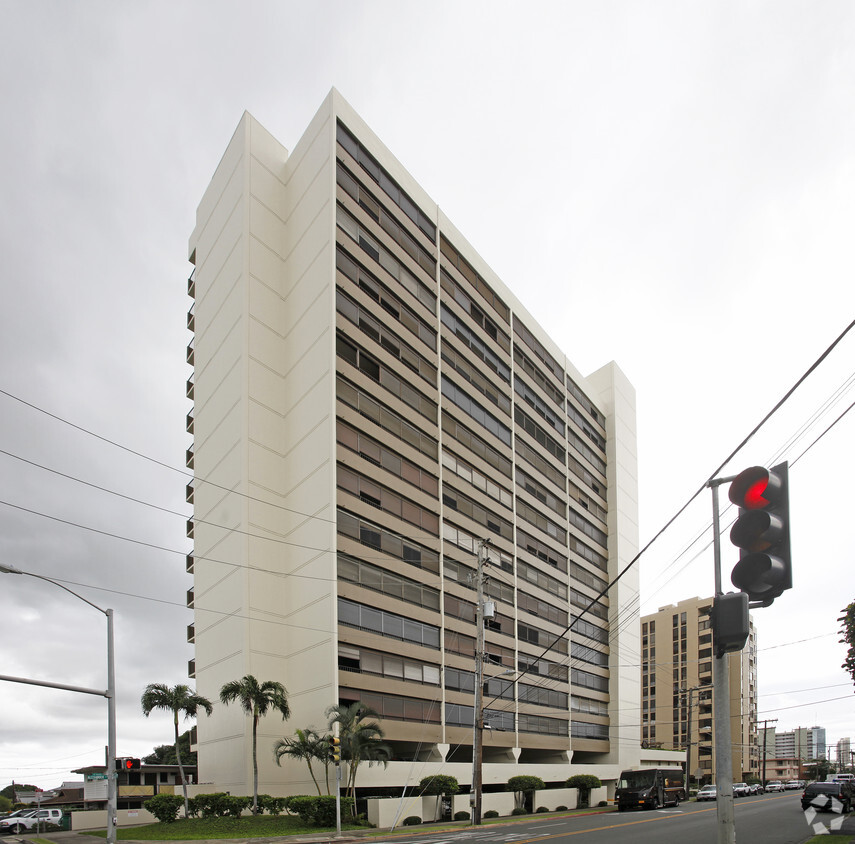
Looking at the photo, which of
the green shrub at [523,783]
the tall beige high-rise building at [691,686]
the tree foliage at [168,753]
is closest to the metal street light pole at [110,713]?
the green shrub at [523,783]

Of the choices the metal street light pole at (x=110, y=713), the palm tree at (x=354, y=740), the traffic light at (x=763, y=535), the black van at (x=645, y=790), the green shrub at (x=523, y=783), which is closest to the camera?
the traffic light at (x=763, y=535)

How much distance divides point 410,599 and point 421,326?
20269 millimetres

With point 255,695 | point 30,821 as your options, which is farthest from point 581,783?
point 30,821

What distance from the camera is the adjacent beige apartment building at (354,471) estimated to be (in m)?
46.7

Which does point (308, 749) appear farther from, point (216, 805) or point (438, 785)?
point (438, 785)

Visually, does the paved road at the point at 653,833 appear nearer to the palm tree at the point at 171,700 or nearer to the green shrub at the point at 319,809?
the green shrub at the point at 319,809

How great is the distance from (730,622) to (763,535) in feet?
3.97

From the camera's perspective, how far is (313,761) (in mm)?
43125

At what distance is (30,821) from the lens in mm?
41312

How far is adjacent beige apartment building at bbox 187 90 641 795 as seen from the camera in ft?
153

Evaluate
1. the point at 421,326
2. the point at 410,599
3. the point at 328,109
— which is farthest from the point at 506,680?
the point at 328,109

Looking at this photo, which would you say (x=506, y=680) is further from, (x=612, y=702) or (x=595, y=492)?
(x=595, y=492)

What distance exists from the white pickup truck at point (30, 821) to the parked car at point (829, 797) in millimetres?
40890

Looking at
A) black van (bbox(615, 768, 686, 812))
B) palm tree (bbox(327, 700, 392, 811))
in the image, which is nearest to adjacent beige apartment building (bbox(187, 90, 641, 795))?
palm tree (bbox(327, 700, 392, 811))
